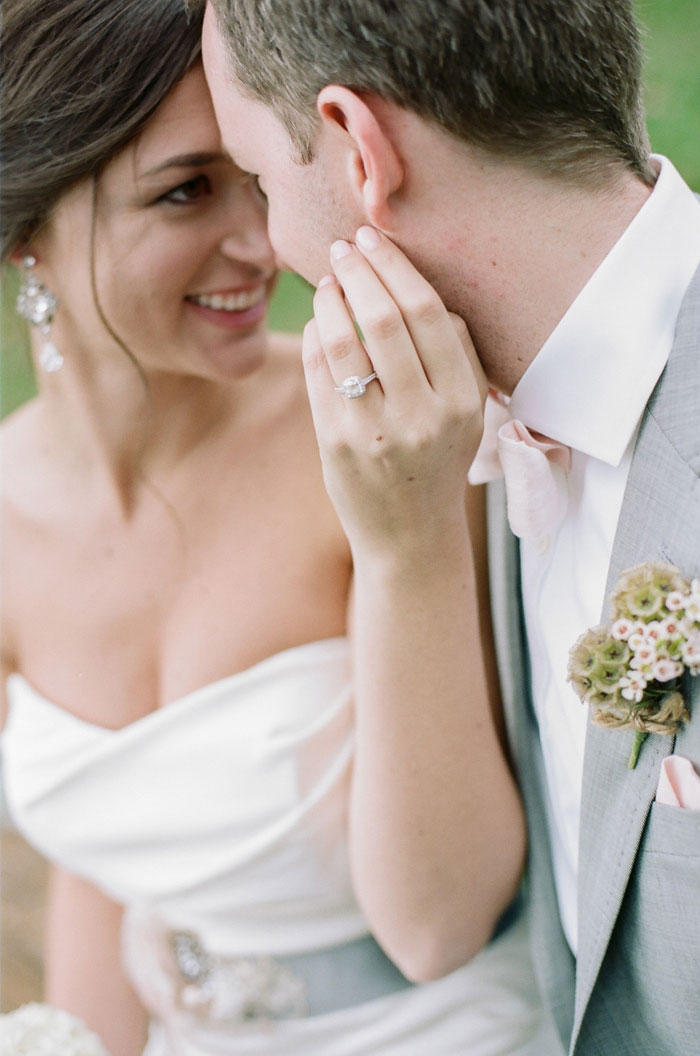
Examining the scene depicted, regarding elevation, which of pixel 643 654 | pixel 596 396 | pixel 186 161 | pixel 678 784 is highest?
pixel 186 161

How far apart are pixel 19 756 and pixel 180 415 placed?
0.91 metres

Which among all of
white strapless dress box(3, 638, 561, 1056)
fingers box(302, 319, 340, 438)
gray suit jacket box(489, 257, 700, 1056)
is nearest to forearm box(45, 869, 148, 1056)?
white strapless dress box(3, 638, 561, 1056)

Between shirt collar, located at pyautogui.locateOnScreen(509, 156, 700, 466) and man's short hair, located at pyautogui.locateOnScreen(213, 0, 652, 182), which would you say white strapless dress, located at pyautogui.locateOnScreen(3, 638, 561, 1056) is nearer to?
shirt collar, located at pyautogui.locateOnScreen(509, 156, 700, 466)

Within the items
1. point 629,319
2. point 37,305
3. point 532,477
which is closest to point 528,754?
point 532,477

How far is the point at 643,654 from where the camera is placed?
4.40 ft

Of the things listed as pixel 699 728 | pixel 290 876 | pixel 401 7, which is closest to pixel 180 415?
pixel 290 876

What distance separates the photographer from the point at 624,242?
1.49 meters

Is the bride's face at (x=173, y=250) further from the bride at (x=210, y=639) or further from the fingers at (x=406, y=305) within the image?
the fingers at (x=406, y=305)

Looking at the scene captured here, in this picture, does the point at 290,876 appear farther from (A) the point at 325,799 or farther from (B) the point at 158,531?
(B) the point at 158,531

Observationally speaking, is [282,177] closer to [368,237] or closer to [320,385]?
[368,237]

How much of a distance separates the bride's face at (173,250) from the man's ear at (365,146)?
537 mm

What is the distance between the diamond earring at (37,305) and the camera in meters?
2.26

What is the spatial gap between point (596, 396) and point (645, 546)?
25 cm

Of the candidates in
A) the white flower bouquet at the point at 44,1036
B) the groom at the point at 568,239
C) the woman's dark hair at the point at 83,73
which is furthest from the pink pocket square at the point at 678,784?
the woman's dark hair at the point at 83,73
